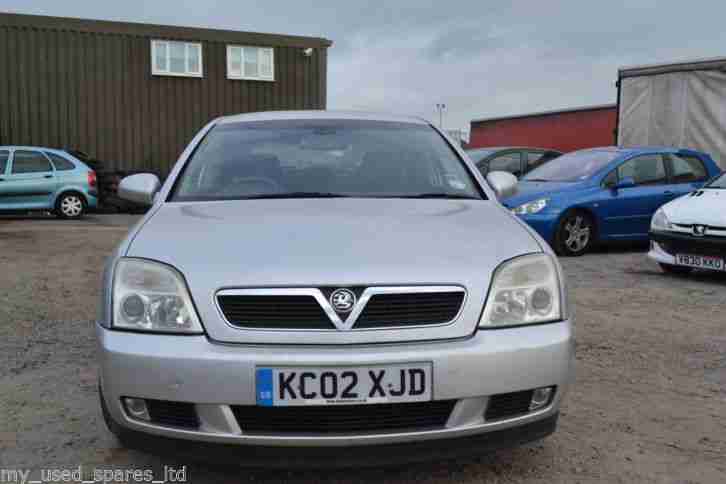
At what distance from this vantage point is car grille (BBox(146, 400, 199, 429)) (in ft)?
7.43

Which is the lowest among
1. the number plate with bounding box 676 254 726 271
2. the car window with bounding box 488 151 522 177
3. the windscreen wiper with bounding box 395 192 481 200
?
the number plate with bounding box 676 254 726 271

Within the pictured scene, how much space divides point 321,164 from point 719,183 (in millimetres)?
5801

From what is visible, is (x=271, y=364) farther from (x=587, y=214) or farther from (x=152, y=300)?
(x=587, y=214)

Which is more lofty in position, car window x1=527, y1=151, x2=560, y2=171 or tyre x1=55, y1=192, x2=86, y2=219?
car window x1=527, y1=151, x2=560, y2=171

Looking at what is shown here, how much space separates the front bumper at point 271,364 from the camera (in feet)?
7.19

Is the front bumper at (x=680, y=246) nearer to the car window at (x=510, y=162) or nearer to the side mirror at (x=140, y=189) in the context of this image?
the car window at (x=510, y=162)

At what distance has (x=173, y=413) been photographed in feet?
7.52

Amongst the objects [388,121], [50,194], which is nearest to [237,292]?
[388,121]

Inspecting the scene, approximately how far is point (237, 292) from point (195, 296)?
0.46 feet

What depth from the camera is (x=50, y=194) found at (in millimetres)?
13422

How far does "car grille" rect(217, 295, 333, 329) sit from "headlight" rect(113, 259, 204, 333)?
0.14m

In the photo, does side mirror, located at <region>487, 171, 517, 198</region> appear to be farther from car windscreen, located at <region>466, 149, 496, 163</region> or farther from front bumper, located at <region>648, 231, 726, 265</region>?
car windscreen, located at <region>466, 149, 496, 163</region>

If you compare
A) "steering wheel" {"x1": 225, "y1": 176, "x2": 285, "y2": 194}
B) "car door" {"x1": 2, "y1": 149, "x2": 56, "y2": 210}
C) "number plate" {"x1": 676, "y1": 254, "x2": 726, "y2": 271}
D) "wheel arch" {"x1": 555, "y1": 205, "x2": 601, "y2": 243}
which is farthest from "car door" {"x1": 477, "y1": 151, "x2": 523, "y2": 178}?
"steering wheel" {"x1": 225, "y1": 176, "x2": 285, "y2": 194}

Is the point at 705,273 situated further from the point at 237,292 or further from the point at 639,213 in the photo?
the point at 237,292
